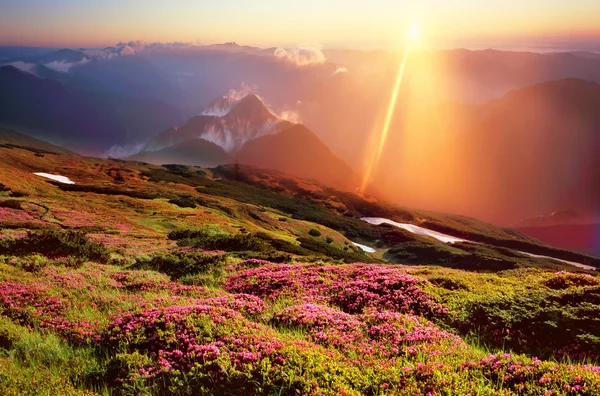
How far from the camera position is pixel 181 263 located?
75.8ft

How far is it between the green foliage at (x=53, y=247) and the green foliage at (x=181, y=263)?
123 inches

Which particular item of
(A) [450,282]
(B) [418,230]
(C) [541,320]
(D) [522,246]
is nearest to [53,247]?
(A) [450,282]

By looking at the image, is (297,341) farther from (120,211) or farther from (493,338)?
(120,211)

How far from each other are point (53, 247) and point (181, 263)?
9.05 m

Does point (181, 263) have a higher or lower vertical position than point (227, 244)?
higher

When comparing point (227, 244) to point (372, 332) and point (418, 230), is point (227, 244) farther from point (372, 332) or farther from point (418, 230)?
point (418, 230)

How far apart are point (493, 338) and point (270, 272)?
1161 centimetres

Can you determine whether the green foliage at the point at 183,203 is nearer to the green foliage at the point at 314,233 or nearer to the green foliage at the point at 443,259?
the green foliage at the point at 314,233

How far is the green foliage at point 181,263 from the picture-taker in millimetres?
22281

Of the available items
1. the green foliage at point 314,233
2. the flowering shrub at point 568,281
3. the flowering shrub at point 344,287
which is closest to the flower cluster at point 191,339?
the flowering shrub at point 344,287

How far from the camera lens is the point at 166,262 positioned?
23734 mm

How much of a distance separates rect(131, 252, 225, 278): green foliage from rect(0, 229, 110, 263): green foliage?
10.2 ft

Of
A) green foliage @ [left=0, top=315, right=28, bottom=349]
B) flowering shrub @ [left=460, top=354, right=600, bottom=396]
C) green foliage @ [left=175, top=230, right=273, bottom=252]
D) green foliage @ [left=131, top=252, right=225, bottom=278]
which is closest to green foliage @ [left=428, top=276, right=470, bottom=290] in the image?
flowering shrub @ [left=460, top=354, right=600, bottom=396]

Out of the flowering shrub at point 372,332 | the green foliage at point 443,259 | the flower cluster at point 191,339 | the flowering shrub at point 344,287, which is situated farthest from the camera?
the green foliage at point 443,259
